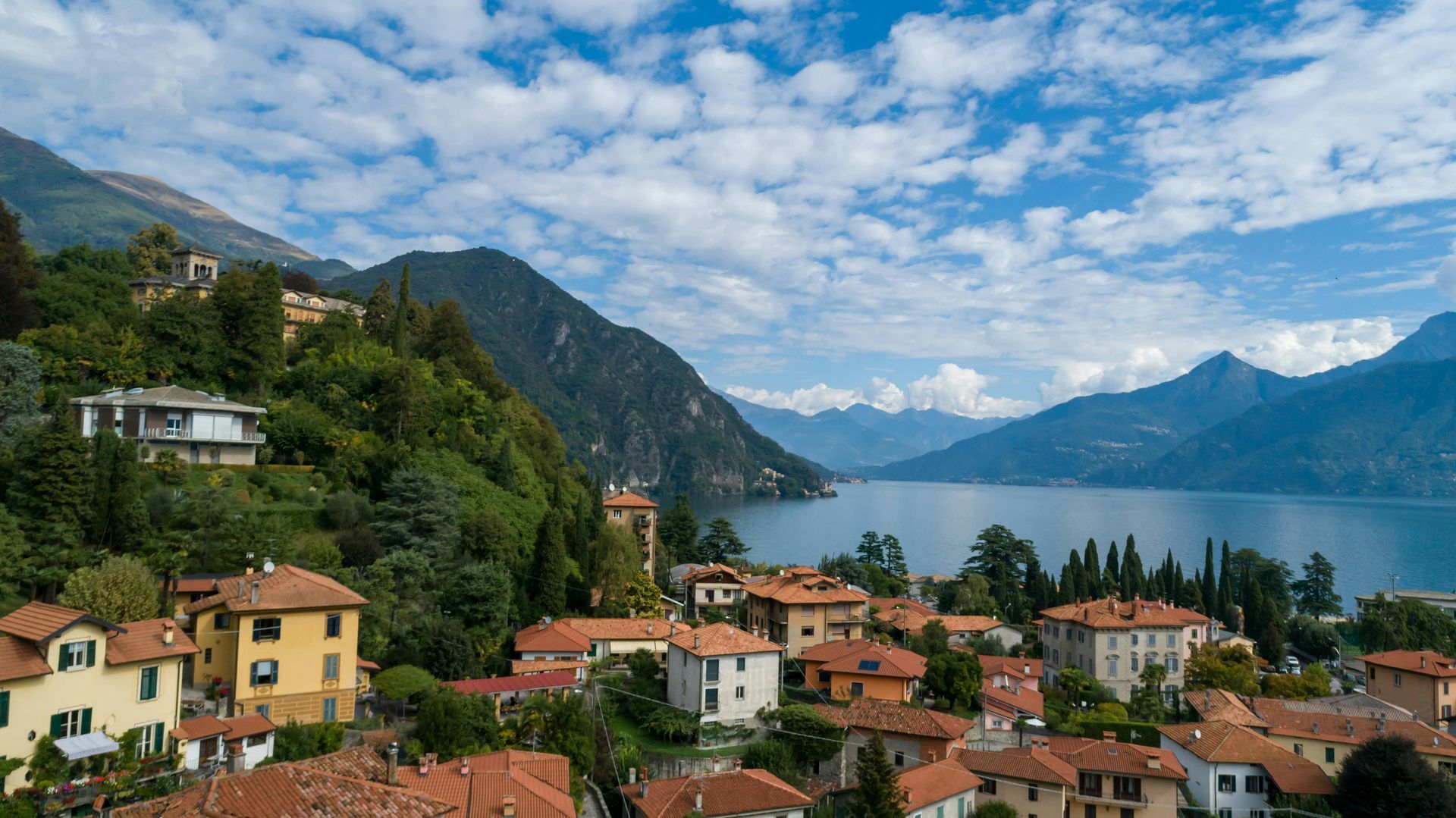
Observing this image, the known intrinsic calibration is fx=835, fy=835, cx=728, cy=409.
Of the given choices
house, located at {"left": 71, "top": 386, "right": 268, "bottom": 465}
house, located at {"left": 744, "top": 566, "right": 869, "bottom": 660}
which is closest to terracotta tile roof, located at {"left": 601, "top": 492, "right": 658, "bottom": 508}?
house, located at {"left": 744, "top": 566, "right": 869, "bottom": 660}

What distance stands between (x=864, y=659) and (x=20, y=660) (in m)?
27.1

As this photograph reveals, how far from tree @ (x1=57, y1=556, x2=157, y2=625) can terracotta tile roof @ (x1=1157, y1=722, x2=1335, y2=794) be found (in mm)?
34069

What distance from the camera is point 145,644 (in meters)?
18.1

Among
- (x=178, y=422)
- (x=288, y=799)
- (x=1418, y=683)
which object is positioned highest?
(x=178, y=422)

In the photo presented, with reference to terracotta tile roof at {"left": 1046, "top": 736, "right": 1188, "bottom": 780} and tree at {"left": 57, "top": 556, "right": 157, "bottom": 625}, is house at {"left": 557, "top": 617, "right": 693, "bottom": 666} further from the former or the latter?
terracotta tile roof at {"left": 1046, "top": 736, "right": 1188, "bottom": 780}

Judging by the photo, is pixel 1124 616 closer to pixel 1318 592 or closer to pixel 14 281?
pixel 1318 592

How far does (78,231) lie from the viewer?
180 meters

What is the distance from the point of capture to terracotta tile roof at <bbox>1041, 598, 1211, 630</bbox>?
45312 millimetres

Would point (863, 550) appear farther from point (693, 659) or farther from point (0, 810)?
point (0, 810)

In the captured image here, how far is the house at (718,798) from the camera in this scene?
21566 mm

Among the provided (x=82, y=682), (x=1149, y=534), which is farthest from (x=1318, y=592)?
(x=82, y=682)

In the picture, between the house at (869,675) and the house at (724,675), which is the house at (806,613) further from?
the house at (724,675)

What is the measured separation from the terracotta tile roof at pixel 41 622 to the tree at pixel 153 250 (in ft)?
157

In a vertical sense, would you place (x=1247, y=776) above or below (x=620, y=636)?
below
